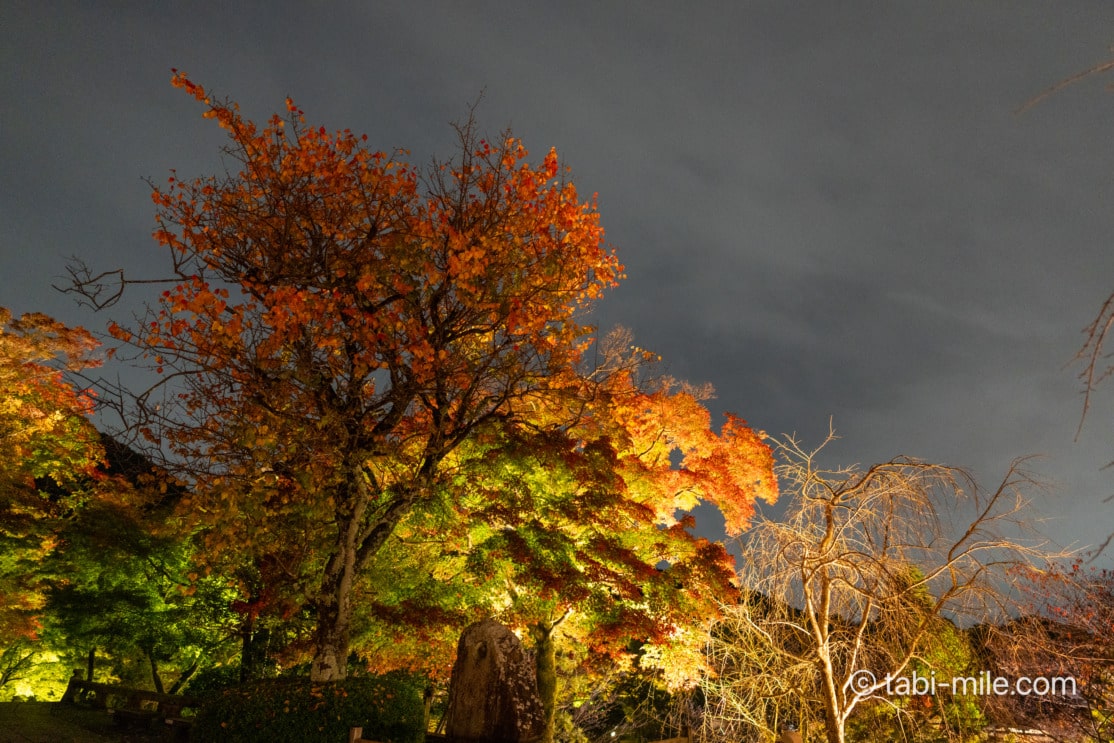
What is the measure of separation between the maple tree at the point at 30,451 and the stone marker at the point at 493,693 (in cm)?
1102

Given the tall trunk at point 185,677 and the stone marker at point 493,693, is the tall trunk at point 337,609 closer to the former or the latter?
the stone marker at point 493,693

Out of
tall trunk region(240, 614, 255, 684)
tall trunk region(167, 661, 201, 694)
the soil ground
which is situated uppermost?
tall trunk region(240, 614, 255, 684)

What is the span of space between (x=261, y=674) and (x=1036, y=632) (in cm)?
1682

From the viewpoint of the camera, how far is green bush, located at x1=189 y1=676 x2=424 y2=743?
904 cm

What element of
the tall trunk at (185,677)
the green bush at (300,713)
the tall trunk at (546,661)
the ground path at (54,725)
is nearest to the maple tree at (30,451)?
the ground path at (54,725)

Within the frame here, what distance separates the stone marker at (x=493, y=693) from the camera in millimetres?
6551

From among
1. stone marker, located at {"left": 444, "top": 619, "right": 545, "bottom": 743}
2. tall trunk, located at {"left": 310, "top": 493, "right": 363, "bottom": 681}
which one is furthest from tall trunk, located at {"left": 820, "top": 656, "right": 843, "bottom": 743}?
tall trunk, located at {"left": 310, "top": 493, "right": 363, "bottom": 681}

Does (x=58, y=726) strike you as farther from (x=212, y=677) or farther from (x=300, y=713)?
(x=300, y=713)

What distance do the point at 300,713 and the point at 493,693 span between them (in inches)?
162

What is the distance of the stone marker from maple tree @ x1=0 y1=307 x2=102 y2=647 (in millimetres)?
11019

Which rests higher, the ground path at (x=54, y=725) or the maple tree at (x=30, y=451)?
the maple tree at (x=30, y=451)

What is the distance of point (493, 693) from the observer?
6.68 m

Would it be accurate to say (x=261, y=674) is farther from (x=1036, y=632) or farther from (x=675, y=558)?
(x=1036, y=632)

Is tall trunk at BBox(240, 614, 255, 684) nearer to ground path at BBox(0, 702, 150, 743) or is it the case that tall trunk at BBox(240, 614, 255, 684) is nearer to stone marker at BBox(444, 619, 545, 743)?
ground path at BBox(0, 702, 150, 743)
